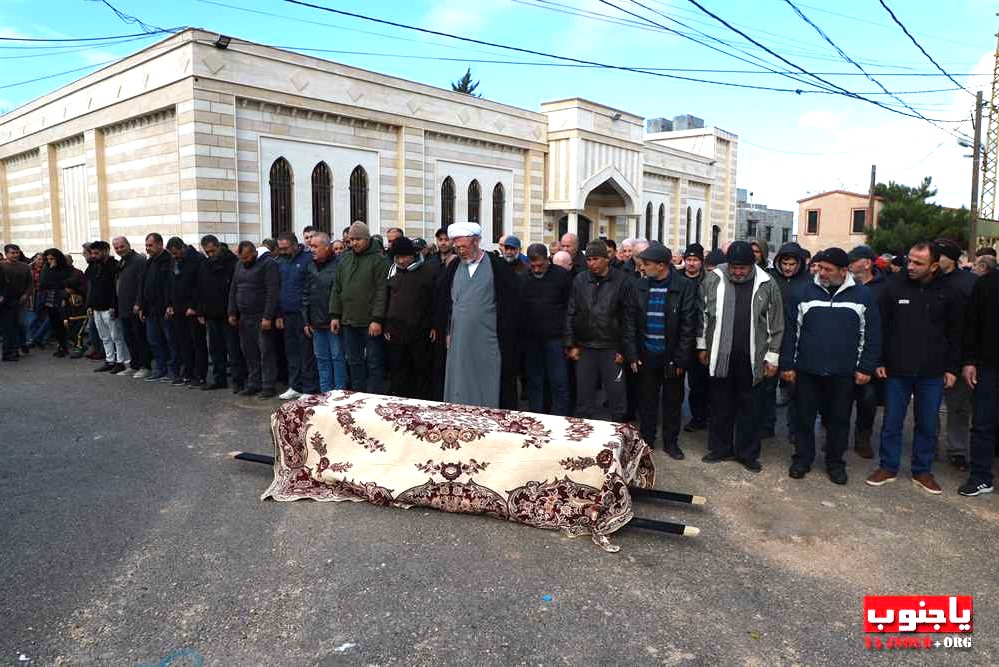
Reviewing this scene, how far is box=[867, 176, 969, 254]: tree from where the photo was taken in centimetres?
3225

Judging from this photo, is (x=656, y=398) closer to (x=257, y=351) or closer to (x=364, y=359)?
(x=364, y=359)

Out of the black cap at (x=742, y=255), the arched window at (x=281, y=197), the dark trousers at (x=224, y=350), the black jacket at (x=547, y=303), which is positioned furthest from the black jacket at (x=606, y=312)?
the arched window at (x=281, y=197)

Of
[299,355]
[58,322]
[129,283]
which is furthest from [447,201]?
[299,355]

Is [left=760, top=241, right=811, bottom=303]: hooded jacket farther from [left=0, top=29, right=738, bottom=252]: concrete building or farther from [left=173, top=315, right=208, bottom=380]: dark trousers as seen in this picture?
[left=0, top=29, right=738, bottom=252]: concrete building

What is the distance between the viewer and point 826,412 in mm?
5668

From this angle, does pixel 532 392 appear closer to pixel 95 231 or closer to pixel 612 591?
pixel 612 591

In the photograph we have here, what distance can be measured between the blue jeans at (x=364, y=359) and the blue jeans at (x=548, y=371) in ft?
5.24

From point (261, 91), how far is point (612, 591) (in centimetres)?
1359

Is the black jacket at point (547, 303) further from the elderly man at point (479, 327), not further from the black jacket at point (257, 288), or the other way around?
the black jacket at point (257, 288)

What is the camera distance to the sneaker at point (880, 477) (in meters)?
5.50

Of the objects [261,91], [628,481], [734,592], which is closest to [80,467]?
[628,481]

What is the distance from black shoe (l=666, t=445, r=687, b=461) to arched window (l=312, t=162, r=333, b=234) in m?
11.6

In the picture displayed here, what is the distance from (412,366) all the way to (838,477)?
162 inches

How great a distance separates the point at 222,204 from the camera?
1386 centimetres
